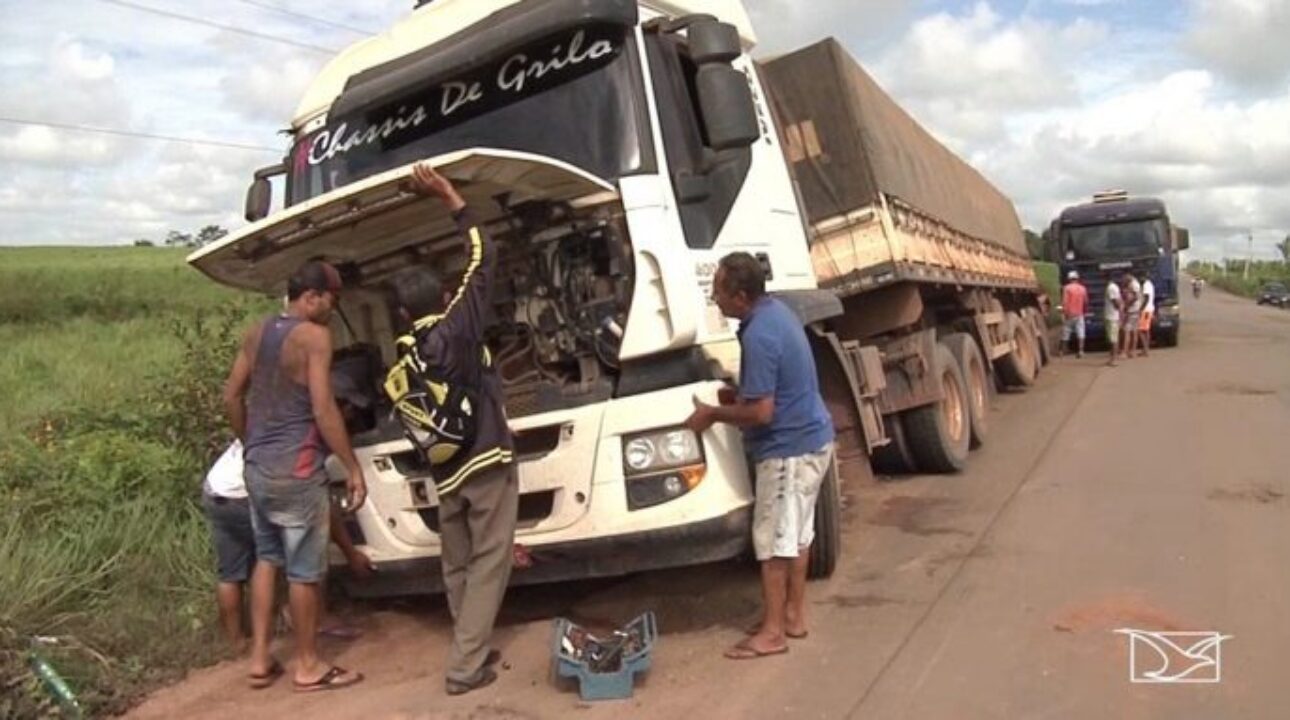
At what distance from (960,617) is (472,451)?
7.40 ft

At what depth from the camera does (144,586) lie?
5.61 metres

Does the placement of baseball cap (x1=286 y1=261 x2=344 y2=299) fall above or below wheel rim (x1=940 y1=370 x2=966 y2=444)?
above

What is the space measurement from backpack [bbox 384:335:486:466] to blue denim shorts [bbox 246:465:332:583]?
0.54 metres

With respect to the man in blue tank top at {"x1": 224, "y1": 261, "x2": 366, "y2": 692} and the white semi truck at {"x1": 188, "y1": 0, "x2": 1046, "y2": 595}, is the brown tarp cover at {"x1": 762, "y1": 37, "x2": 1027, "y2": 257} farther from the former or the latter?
the man in blue tank top at {"x1": 224, "y1": 261, "x2": 366, "y2": 692}

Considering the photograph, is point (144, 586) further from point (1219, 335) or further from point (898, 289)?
point (1219, 335)

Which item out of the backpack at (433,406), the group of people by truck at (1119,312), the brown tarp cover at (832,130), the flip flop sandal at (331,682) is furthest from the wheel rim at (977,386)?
the group of people by truck at (1119,312)

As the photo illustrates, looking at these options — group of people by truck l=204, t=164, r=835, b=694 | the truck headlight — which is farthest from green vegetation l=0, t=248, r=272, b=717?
the truck headlight

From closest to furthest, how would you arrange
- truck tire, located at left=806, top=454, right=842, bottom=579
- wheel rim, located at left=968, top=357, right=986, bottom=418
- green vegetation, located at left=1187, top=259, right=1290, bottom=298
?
truck tire, located at left=806, top=454, right=842, bottom=579 → wheel rim, located at left=968, top=357, right=986, bottom=418 → green vegetation, located at left=1187, top=259, right=1290, bottom=298

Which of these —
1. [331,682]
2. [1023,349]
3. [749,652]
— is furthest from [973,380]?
[331,682]

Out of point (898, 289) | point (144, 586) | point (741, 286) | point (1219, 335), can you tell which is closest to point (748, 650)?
point (741, 286)

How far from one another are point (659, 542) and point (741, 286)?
41.9 inches

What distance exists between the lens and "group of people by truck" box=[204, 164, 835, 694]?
14.4 feet

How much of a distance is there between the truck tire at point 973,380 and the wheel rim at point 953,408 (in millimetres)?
164

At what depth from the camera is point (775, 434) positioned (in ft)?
15.2
